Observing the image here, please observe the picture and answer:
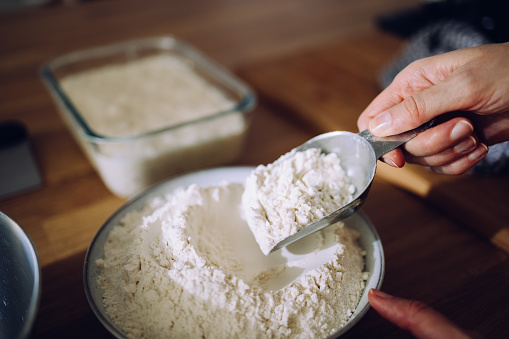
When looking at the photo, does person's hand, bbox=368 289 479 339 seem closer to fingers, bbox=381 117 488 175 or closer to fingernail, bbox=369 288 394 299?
fingernail, bbox=369 288 394 299

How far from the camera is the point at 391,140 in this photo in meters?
0.54

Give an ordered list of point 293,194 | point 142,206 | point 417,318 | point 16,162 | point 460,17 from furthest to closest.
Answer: point 460,17 → point 16,162 → point 142,206 → point 293,194 → point 417,318

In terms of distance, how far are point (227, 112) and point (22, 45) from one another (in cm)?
95

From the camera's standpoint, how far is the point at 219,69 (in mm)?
873

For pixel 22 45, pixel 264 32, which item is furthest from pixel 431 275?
pixel 22 45

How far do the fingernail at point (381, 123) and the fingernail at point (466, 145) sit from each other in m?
→ 0.14

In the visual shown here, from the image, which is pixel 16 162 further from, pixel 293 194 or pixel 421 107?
pixel 421 107

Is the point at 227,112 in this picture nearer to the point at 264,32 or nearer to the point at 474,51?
the point at 474,51

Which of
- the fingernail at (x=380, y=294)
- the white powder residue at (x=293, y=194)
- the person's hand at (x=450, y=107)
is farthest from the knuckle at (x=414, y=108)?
the fingernail at (x=380, y=294)

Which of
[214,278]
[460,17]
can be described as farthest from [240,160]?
[460,17]

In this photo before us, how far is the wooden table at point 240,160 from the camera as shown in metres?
0.56

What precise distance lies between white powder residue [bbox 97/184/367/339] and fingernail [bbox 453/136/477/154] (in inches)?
8.1

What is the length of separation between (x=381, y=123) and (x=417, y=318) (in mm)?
250

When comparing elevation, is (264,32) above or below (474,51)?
below
